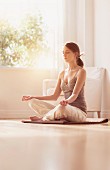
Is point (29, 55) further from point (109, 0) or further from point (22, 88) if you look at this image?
point (109, 0)

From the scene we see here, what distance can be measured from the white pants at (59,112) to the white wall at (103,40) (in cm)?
193

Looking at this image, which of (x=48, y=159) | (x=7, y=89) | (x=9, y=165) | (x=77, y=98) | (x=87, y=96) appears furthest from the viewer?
(x=7, y=89)

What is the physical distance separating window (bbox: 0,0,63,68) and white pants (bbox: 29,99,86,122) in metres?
2.27

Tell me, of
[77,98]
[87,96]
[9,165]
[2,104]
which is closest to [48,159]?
[9,165]

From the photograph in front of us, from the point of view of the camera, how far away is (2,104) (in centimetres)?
604

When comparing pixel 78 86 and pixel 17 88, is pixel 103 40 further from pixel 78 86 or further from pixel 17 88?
pixel 78 86

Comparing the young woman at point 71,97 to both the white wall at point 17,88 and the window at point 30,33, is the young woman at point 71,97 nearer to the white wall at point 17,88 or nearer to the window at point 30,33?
the white wall at point 17,88

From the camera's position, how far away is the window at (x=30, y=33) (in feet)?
20.6

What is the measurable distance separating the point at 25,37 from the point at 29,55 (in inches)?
11.5

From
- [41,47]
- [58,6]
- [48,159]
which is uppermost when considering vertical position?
[58,6]

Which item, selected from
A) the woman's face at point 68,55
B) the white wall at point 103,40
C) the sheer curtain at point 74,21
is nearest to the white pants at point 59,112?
the woman's face at point 68,55

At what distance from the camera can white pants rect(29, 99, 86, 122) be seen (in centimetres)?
379

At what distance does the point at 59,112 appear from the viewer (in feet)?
12.4

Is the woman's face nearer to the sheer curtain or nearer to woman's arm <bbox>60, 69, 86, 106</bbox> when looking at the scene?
woman's arm <bbox>60, 69, 86, 106</bbox>
